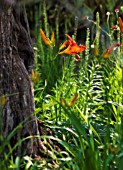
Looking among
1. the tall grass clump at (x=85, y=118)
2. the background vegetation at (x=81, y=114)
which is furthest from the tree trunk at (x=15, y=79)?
the tall grass clump at (x=85, y=118)

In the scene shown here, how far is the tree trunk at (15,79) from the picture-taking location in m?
2.98

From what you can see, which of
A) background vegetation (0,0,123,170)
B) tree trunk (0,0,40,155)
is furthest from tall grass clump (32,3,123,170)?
tree trunk (0,0,40,155)

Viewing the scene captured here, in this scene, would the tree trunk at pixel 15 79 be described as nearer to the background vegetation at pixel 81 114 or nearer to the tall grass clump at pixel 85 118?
the background vegetation at pixel 81 114

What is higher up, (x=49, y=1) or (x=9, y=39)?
(x=49, y=1)

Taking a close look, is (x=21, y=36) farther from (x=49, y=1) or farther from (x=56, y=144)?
(x=49, y=1)

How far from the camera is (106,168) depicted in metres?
2.42

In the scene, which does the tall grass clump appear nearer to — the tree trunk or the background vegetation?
the background vegetation

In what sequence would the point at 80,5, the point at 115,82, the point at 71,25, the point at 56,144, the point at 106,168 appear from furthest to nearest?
the point at 71,25
the point at 80,5
the point at 115,82
the point at 56,144
the point at 106,168

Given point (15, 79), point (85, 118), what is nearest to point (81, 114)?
point (85, 118)

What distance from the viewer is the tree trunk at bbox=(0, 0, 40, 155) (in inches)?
117

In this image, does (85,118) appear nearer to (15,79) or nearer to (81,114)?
(81,114)

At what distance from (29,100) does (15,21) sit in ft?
1.57

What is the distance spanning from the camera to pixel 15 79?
3.05 meters

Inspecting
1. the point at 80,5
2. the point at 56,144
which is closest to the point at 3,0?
the point at 56,144
